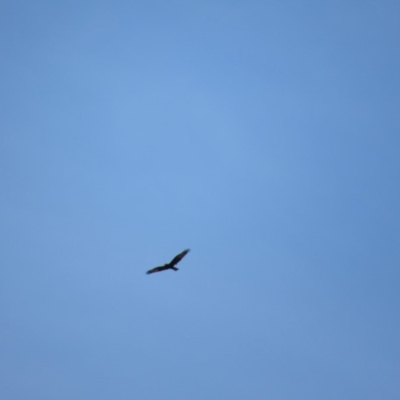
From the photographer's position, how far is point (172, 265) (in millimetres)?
114625
